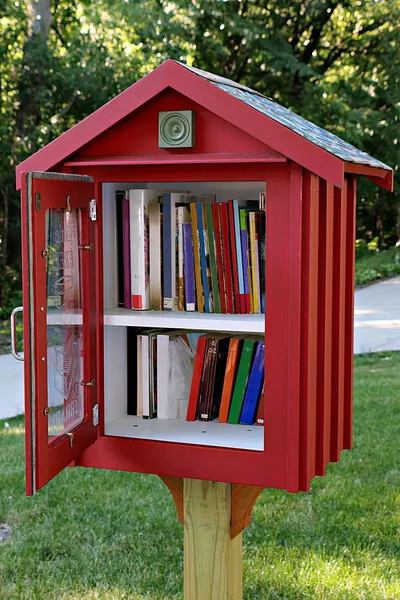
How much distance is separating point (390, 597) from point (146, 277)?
5.96ft

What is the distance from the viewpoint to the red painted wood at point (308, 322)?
200cm

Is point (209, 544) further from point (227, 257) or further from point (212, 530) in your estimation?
point (227, 257)

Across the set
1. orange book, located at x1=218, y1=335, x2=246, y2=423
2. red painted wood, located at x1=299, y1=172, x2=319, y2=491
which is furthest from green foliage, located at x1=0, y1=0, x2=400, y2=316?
red painted wood, located at x1=299, y1=172, x2=319, y2=491

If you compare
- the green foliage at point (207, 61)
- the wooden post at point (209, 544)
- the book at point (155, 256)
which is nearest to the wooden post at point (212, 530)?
the wooden post at point (209, 544)

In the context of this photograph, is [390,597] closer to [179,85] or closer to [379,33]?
[179,85]

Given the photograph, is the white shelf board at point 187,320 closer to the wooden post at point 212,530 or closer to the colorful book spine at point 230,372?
the colorful book spine at point 230,372

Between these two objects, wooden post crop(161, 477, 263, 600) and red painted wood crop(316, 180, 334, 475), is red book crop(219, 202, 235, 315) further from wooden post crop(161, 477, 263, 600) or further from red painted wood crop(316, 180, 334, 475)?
wooden post crop(161, 477, 263, 600)

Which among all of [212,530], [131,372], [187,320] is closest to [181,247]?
[187,320]

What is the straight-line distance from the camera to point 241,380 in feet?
7.68

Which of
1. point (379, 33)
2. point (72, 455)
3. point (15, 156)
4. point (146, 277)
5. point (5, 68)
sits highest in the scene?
point (379, 33)

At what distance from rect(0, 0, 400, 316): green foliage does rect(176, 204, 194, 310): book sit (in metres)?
7.75

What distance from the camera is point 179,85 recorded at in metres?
2.03

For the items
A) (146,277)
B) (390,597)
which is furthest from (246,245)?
(390,597)

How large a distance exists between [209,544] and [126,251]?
857mm
